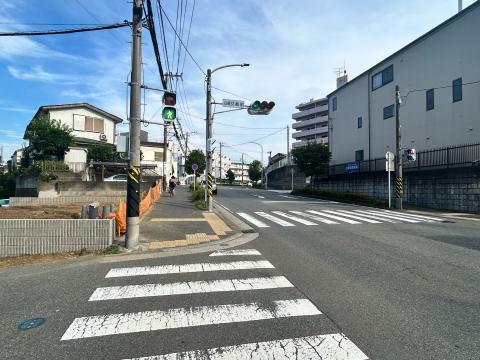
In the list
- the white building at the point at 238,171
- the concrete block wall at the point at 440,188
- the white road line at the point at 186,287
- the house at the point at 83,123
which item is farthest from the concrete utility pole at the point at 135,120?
the white building at the point at 238,171

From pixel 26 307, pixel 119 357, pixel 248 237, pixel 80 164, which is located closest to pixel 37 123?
pixel 80 164

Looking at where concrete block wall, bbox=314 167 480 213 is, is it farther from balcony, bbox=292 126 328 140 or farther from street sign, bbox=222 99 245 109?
balcony, bbox=292 126 328 140

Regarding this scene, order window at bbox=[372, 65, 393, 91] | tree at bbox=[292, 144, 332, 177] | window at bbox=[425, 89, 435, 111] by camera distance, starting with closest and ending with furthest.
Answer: window at bbox=[425, 89, 435, 111], window at bbox=[372, 65, 393, 91], tree at bbox=[292, 144, 332, 177]

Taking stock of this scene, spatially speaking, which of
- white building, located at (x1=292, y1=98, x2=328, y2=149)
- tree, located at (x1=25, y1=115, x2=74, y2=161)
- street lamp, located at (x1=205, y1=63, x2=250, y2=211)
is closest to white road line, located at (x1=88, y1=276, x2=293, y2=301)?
street lamp, located at (x1=205, y1=63, x2=250, y2=211)

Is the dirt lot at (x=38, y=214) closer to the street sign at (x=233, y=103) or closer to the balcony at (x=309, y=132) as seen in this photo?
the street sign at (x=233, y=103)

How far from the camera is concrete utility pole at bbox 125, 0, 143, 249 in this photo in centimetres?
812

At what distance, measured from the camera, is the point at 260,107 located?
16625mm

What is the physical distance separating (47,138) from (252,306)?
29.0 m

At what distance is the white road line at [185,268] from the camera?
6.00 meters

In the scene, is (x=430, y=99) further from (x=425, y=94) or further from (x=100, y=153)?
(x=100, y=153)

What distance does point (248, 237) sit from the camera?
10016 mm

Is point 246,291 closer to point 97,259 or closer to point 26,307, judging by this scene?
point 26,307

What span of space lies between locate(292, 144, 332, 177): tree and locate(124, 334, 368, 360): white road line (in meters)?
31.7

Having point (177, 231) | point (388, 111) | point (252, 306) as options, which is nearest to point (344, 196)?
point (388, 111)
